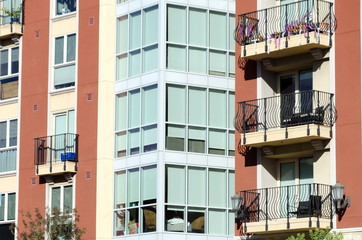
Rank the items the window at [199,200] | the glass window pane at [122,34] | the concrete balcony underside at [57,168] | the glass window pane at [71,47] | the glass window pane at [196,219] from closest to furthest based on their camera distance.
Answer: the window at [199,200], the glass window pane at [196,219], the glass window pane at [122,34], the concrete balcony underside at [57,168], the glass window pane at [71,47]

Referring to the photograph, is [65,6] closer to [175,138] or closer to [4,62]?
[4,62]

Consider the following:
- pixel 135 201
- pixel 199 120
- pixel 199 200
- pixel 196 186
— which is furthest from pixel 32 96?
pixel 199 200

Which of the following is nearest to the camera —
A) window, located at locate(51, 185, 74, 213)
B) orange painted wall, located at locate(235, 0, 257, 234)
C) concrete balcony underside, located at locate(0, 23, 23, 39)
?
orange painted wall, located at locate(235, 0, 257, 234)

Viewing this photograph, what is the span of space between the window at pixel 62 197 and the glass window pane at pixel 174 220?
17.1 feet

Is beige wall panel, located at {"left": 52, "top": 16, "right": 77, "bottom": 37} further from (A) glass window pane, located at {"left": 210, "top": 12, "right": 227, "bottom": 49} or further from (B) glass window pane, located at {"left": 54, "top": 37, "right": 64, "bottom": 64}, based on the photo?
(A) glass window pane, located at {"left": 210, "top": 12, "right": 227, "bottom": 49}

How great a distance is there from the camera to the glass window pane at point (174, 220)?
46.3m

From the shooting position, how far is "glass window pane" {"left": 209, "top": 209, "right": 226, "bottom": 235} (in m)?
47.1

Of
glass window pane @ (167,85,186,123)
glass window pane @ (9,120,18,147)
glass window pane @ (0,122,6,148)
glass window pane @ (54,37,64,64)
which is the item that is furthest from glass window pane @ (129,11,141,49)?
glass window pane @ (0,122,6,148)

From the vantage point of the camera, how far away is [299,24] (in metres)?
40.6

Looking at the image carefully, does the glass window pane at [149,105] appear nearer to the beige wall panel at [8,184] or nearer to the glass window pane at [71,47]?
the glass window pane at [71,47]

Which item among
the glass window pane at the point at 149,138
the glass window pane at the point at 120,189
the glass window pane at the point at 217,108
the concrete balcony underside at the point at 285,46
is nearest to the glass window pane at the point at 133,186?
the glass window pane at the point at 120,189

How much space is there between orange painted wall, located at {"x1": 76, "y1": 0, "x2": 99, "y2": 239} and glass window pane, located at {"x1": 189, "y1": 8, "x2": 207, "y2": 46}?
13.9ft

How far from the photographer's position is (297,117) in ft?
133

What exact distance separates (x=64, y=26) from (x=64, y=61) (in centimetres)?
154
